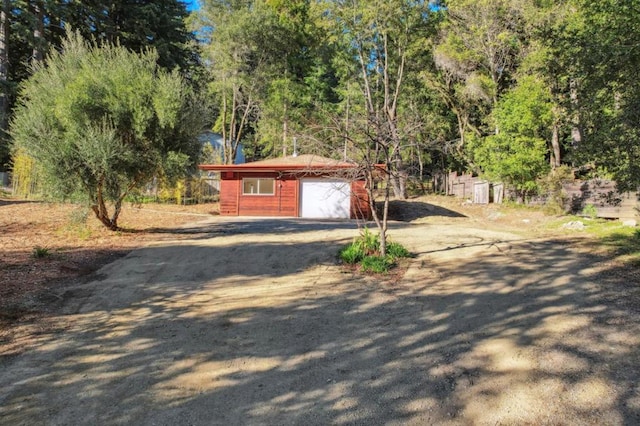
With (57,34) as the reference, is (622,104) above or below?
below

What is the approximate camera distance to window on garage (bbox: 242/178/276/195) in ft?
63.8

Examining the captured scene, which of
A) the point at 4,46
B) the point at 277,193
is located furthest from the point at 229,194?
the point at 4,46

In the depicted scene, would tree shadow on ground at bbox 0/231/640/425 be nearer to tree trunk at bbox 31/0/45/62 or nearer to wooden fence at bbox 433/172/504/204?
wooden fence at bbox 433/172/504/204

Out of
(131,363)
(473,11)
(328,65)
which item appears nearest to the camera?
(131,363)

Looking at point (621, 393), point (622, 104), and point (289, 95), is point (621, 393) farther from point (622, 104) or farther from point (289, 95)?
point (289, 95)

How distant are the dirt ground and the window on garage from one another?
436 inches

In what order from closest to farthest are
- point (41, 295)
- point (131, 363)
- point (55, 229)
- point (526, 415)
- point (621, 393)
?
point (526, 415), point (621, 393), point (131, 363), point (41, 295), point (55, 229)

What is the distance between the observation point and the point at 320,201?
19031 mm

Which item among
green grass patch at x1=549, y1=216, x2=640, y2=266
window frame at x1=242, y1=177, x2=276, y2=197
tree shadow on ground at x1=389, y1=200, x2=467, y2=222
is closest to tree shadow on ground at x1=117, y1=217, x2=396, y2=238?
window frame at x1=242, y1=177, x2=276, y2=197

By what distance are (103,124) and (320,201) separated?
424 inches

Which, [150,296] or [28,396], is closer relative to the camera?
[28,396]

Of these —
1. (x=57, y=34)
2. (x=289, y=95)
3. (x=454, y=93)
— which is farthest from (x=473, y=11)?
(x=57, y=34)

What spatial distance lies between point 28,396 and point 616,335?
572cm

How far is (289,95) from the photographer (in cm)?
2892
